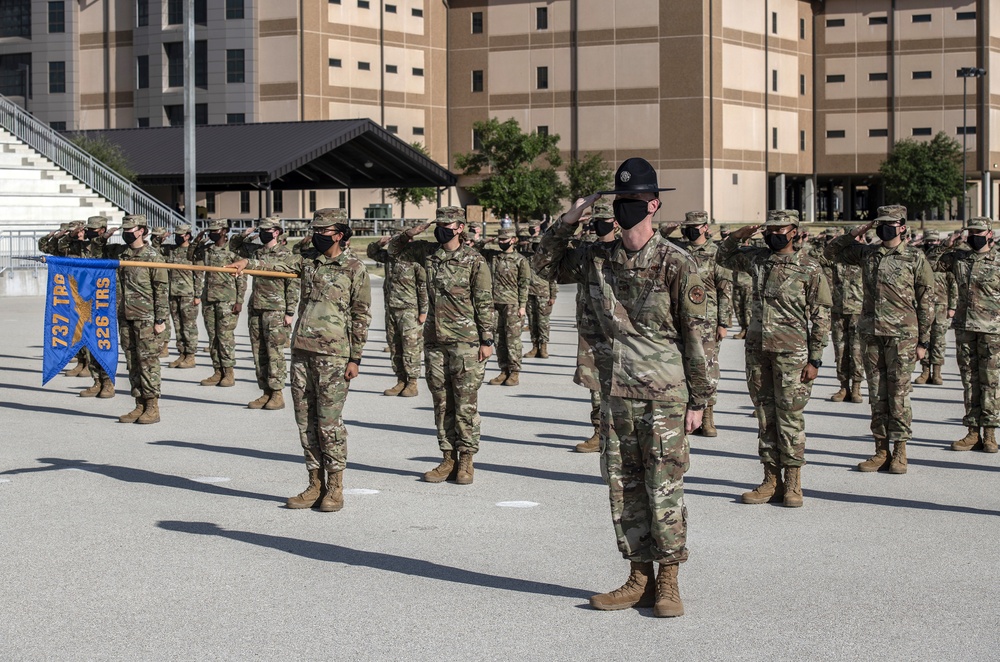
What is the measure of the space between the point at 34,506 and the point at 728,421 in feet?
24.4

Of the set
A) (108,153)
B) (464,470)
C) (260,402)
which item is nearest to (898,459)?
(464,470)

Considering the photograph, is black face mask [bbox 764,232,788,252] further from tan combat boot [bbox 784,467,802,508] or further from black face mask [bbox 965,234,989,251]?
black face mask [bbox 965,234,989,251]

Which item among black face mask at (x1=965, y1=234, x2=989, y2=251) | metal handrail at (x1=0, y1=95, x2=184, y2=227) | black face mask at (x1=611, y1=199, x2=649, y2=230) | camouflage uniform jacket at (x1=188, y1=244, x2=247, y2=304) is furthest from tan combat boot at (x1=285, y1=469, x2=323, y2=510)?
metal handrail at (x1=0, y1=95, x2=184, y2=227)

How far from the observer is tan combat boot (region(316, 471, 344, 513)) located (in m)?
9.40

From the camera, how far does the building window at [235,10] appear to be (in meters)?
75.4

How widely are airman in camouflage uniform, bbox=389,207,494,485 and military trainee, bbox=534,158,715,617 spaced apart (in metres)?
3.62

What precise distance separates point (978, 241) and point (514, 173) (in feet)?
187

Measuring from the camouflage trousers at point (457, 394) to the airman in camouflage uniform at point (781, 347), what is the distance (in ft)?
7.09

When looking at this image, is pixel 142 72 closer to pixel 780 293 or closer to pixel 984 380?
pixel 984 380

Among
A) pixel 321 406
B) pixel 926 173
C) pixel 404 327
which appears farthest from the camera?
pixel 926 173

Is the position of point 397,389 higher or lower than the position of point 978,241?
lower

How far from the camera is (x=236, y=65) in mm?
76062

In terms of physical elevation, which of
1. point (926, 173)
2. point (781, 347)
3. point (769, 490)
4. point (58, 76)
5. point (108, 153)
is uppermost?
point (58, 76)

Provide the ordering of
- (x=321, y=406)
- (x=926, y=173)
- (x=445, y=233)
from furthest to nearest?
(x=926, y=173) < (x=445, y=233) < (x=321, y=406)
